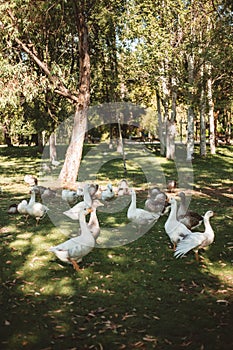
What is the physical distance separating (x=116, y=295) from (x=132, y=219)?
370cm

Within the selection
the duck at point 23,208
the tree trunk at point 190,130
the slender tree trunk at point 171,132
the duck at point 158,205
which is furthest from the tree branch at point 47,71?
the slender tree trunk at point 171,132

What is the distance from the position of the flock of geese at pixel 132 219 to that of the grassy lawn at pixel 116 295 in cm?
40

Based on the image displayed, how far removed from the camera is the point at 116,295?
713cm

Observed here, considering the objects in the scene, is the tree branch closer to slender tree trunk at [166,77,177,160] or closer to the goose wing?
slender tree trunk at [166,77,177,160]

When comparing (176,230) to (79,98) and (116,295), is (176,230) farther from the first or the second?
(79,98)

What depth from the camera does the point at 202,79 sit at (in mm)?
26203

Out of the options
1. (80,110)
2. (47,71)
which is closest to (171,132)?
(80,110)

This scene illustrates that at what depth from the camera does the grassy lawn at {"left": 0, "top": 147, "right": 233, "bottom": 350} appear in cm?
567

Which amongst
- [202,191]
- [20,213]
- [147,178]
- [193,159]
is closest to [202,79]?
[193,159]

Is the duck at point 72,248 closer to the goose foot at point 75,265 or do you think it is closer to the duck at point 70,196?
the goose foot at point 75,265

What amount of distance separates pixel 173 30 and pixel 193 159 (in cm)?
910

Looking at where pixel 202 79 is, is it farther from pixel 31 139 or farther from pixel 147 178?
pixel 31 139

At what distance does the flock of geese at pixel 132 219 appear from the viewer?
26.2 ft

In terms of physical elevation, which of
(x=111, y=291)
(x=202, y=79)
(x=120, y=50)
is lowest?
(x=111, y=291)
